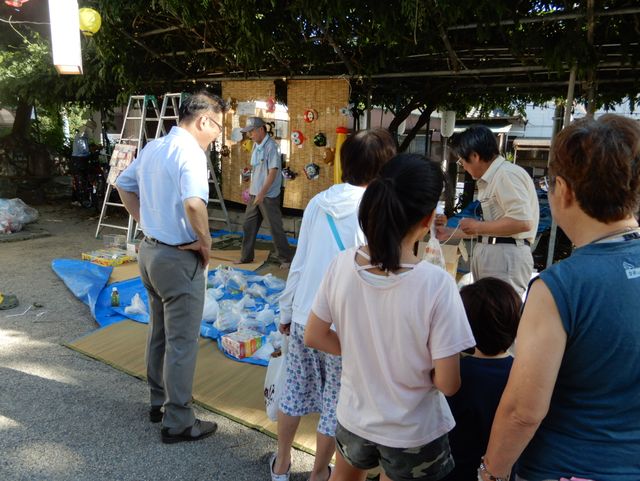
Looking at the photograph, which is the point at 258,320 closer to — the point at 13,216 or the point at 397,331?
the point at 397,331

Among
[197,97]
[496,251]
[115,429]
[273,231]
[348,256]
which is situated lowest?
[115,429]

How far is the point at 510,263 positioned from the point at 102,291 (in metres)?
4.27

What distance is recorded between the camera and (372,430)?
145 centimetres

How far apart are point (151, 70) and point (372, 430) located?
8149 mm

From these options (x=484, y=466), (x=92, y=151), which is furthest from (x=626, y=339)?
(x=92, y=151)

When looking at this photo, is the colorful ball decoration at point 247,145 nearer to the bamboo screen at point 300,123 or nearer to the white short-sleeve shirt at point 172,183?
the bamboo screen at point 300,123

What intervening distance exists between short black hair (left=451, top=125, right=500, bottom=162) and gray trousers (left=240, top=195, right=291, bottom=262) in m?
3.79

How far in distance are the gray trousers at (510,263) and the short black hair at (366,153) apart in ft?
4.14

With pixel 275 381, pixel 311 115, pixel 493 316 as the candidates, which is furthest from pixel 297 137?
pixel 493 316

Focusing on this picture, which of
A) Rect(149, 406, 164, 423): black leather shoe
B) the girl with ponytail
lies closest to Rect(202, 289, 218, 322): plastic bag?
Rect(149, 406, 164, 423): black leather shoe

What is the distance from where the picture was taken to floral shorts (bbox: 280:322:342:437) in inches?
81.6

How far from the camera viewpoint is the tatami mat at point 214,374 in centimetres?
289

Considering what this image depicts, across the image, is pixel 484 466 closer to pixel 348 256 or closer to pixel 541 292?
pixel 541 292

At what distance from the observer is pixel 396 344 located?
4.56ft
